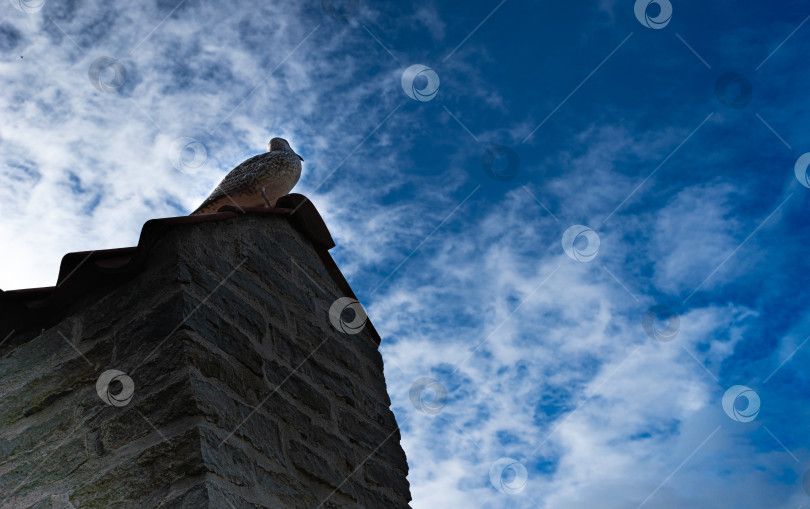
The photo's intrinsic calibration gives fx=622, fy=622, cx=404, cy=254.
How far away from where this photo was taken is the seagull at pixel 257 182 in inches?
162

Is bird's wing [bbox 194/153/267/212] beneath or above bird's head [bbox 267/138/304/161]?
beneath

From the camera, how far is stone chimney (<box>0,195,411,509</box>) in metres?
2.21

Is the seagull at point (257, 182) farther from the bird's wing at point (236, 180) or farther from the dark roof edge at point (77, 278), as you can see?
the dark roof edge at point (77, 278)

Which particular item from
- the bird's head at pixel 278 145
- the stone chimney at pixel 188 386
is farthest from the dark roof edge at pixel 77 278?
the bird's head at pixel 278 145

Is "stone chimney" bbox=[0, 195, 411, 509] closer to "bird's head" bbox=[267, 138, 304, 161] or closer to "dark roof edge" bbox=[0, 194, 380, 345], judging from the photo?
"dark roof edge" bbox=[0, 194, 380, 345]

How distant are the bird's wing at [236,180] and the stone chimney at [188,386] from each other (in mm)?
828

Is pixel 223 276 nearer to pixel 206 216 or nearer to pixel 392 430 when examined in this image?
pixel 206 216

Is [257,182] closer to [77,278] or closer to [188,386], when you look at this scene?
[77,278]

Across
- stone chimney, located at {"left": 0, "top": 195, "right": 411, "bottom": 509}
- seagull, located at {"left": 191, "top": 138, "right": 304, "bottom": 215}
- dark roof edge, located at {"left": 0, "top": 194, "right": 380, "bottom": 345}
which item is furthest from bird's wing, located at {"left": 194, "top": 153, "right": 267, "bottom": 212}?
dark roof edge, located at {"left": 0, "top": 194, "right": 380, "bottom": 345}

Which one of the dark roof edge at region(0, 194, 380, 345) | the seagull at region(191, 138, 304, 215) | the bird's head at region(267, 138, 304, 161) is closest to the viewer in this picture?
the dark roof edge at region(0, 194, 380, 345)

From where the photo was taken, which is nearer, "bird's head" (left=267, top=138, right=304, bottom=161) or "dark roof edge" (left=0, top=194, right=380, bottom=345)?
"dark roof edge" (left=0, top=194, right=380, bottom=345)

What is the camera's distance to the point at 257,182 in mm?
4211

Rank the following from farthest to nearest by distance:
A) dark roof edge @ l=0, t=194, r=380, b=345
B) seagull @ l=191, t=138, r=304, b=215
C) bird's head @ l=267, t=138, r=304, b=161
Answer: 1. bird's head @ l=267, t=138, r=304, b=161
2. seagull @ l=191, t=138, r=304, b=215
3. dark roof edge @ l=0, t=194, r=380, b=345

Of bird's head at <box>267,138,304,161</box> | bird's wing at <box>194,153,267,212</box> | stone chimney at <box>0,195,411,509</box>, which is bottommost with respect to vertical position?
stone chimney at <box>0,195,411,509</box>
